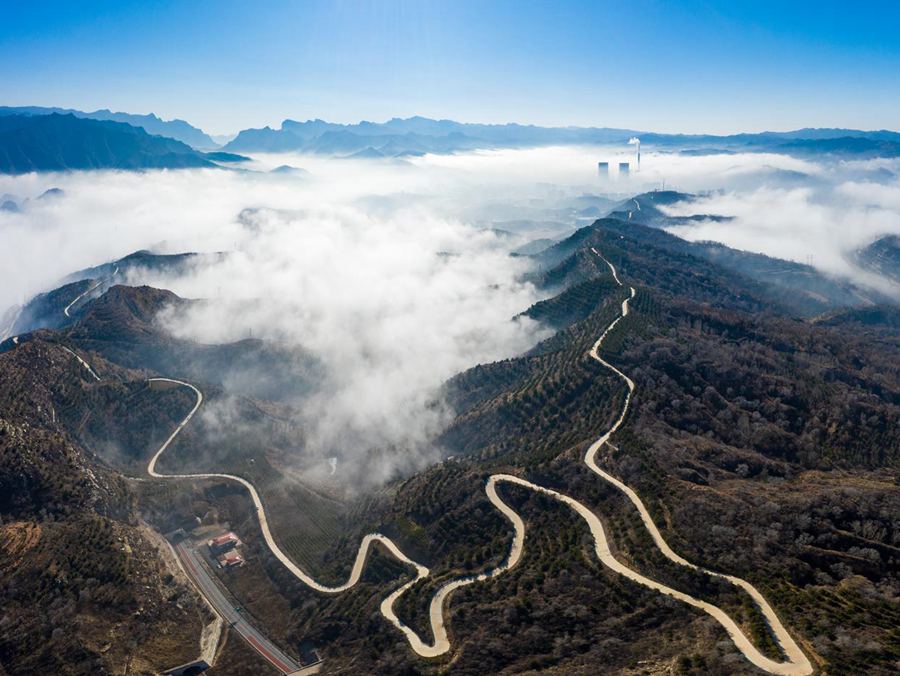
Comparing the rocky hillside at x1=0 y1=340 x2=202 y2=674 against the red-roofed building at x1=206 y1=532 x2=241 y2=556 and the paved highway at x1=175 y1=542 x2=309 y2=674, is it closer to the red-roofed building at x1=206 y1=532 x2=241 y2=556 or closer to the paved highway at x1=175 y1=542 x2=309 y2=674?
the paved highway at x1=175 y1=542 x2=309 y2=674

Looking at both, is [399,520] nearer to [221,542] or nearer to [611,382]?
[221,542]

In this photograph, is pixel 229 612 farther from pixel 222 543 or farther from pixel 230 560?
pixel 222 543

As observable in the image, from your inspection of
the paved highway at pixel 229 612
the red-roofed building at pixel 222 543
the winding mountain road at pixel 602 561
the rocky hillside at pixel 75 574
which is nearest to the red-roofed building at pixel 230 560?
the red-roofed building at pixel 222 543

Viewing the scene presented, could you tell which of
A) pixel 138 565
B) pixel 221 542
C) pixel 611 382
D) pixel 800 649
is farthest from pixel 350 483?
pixel 800 649

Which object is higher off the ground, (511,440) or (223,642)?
(511,440)

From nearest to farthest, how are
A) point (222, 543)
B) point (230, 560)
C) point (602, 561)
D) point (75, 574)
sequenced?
point (602, 561) < point (75, 574) < point (230, 560) < point (222, 543)

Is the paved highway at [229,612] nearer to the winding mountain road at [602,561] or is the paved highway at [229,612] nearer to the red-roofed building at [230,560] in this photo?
the red-roofed building at [230,560]

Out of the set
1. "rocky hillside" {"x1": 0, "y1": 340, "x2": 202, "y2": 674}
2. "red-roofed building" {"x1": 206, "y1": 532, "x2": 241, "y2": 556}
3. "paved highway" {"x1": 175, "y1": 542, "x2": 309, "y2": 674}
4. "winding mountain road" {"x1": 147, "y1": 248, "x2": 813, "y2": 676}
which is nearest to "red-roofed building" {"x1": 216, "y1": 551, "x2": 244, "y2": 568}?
"red-roofed building" {"x1": 206, "y1": 532, "x2": 241, "y2": 556}

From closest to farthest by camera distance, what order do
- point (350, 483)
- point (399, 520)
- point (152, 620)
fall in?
1. point (152, 620)
2. point (399, 520)
3. point (350, 483)

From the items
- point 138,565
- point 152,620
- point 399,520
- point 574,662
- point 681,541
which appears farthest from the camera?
point 399,520

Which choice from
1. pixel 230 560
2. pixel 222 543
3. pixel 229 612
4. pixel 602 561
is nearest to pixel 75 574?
pixel 229 612
